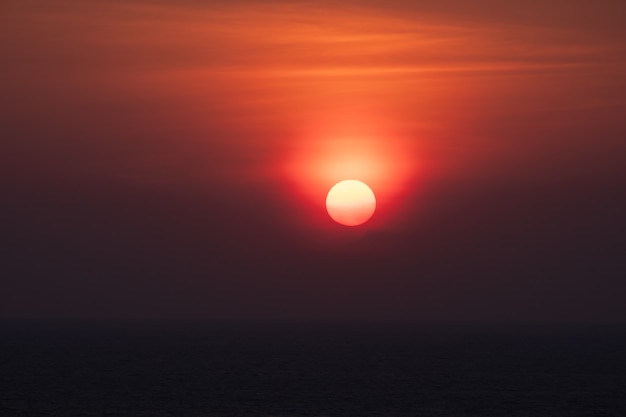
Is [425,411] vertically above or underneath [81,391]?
underneath

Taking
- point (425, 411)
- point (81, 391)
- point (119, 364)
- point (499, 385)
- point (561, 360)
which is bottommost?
point (425, 411)

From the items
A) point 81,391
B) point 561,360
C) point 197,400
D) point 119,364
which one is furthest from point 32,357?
point 561,360

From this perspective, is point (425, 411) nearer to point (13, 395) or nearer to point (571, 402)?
point (571, 402)

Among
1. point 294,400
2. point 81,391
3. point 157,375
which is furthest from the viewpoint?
point 157,375

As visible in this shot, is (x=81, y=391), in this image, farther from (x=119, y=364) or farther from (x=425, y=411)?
(x=119, y=364)

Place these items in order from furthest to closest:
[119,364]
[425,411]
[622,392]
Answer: [119,364] → [622,392] → [425,411]

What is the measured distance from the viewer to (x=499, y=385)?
134000mm

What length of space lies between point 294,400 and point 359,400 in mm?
7298

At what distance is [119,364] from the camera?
168 meters

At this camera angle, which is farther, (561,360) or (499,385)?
(561,360)

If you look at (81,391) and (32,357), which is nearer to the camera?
(81,391)

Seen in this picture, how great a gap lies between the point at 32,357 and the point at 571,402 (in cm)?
10586

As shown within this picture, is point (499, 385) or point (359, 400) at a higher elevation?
point (499, 385)

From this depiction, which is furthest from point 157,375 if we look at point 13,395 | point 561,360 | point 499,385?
point 561,360
